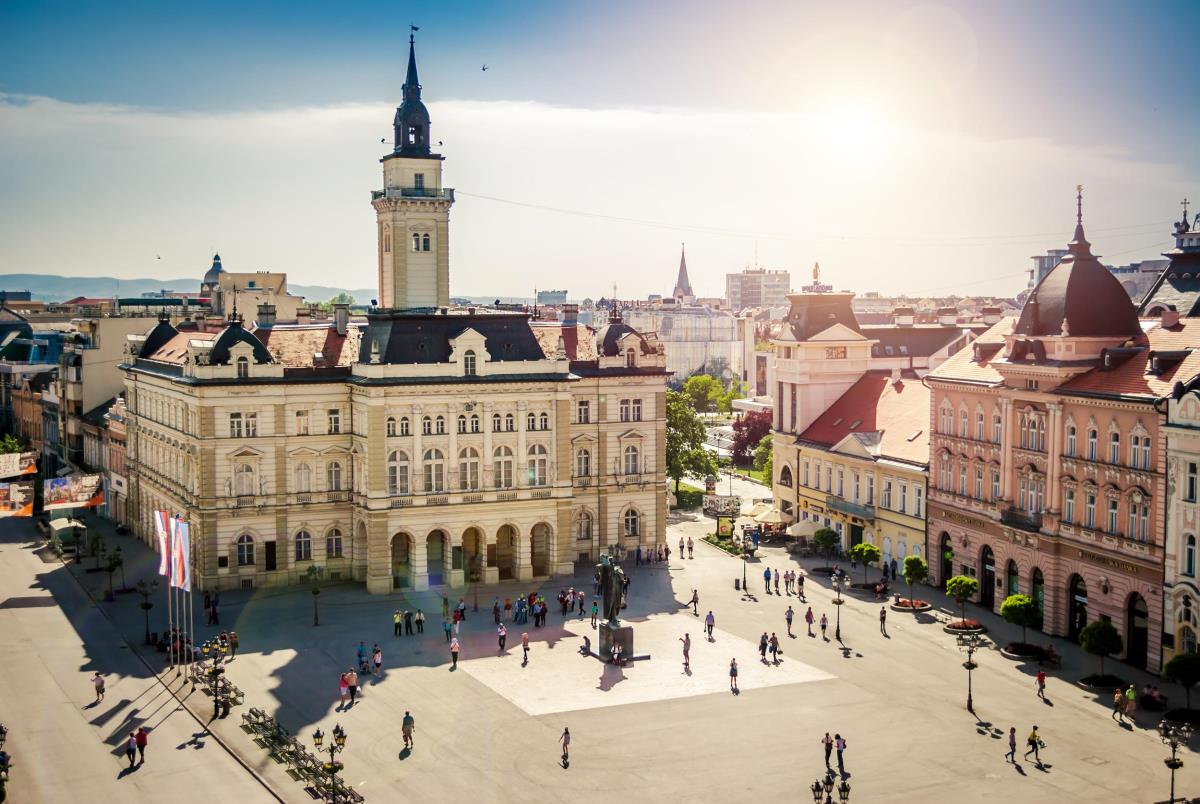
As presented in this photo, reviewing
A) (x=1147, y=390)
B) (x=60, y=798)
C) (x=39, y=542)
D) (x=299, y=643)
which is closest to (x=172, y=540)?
(x=299, y=643)

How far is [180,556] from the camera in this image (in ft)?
199

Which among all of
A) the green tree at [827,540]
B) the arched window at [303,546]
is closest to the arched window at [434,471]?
the arched window at [303,546]

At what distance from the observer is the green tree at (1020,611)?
63.0 metres

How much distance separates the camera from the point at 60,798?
4512 centimetres

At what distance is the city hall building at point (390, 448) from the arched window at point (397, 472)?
79 millimetres

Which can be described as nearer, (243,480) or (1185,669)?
(1185,669)


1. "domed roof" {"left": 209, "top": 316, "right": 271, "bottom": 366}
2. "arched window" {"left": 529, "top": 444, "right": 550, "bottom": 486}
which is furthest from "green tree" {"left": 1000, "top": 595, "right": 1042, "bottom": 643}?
"domed roof" {"left": 209, "top": 316, "right": 271, "bottom": 366}

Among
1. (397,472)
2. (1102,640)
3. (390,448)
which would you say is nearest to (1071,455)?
(1102,640)

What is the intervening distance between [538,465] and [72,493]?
34.1 metres

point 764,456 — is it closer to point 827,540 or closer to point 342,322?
point 827,540

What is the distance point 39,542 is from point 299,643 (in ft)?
126

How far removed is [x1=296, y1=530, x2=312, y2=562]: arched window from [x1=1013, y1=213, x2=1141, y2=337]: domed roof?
41632mm

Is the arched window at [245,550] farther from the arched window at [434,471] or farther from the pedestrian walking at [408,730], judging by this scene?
the pedestrian walking at [408,730]

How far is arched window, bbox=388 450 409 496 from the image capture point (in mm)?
75688
